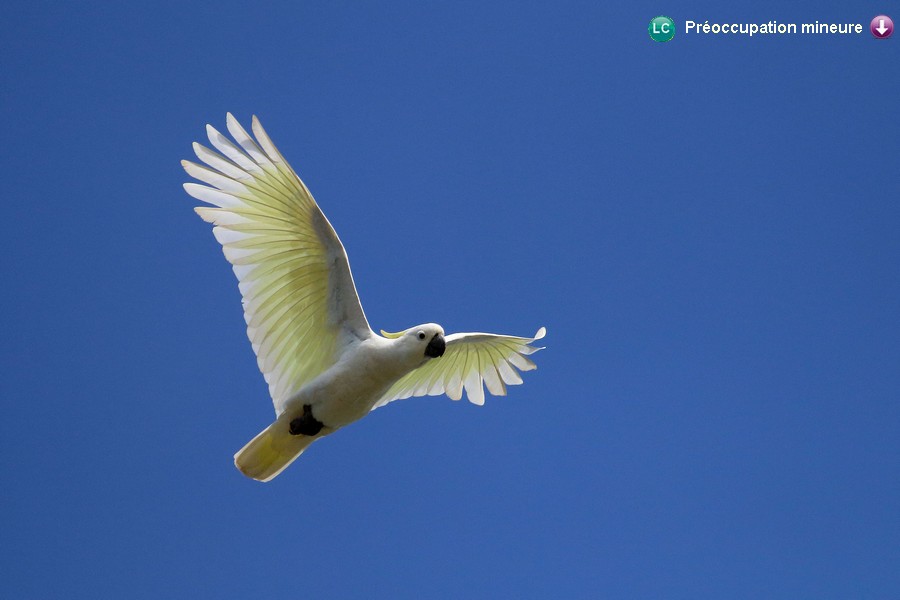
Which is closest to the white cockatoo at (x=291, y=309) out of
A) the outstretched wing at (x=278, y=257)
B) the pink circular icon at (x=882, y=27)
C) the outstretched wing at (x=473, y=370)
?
the outstretched wing at (x=278, y=257)

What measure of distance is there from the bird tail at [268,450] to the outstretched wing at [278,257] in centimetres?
22

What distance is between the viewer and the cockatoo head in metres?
8.18

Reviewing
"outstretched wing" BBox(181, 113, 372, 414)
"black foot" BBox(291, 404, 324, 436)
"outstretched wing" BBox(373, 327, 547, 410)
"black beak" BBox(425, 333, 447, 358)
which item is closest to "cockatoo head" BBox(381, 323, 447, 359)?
"black beak" BBox(425, 333, 447, 358)

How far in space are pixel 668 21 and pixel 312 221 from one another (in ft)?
17.4

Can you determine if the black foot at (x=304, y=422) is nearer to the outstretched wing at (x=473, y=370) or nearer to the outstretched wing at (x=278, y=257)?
the outstretched wing at (x=278, y=257)

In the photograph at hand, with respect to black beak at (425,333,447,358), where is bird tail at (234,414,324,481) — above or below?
below

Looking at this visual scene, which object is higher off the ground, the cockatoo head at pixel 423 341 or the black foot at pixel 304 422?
the cockatoo head at pixel 423 341

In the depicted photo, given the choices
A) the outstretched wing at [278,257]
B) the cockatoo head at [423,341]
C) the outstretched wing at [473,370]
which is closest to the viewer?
the outstretched wing at [278,257]

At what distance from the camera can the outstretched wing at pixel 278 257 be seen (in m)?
7.95

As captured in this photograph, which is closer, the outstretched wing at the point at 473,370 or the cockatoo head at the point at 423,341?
the cockatoo head at the point at 423,341

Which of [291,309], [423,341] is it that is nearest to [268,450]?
[291,309]

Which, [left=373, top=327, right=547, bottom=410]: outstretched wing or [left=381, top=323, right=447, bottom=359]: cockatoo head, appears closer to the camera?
[left=381, top=323, right=447, bottom=359]: cockatoo head

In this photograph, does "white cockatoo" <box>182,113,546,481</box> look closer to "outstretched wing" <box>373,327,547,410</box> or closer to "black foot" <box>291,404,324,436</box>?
"black foot" <box>291,404,324,436</box>

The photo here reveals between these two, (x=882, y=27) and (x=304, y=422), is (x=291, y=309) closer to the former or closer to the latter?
(x=304, y=422)
